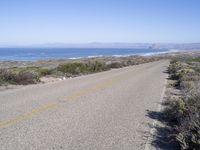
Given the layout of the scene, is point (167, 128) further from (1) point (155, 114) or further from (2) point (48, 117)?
(2) point (48, 117)

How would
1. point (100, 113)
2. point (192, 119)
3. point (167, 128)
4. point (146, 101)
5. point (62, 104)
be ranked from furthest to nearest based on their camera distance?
point (146, 101)
point (62, 104)
point (100, 113)
point (167, 128)
point (192, 119)

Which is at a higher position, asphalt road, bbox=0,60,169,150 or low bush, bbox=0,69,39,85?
asphalt road, bbox=0,60,169,150

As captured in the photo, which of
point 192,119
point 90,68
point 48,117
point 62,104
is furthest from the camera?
point 90,68

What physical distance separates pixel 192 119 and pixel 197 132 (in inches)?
26.7

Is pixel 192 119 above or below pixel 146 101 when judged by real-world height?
above

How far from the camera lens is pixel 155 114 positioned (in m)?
10.2

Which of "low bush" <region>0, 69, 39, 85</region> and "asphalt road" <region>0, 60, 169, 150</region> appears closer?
"asphalt road" <region>0, 60, 169, 150</region>

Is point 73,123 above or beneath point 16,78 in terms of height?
above

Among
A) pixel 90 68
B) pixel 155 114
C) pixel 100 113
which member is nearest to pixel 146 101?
pixel 155 114

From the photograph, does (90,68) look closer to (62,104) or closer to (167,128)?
(62,104)

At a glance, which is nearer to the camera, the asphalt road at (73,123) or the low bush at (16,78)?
the asphalt road at (73,123)

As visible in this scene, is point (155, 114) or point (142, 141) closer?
point (142, 141)

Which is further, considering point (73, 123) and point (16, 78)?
point (16, 78)

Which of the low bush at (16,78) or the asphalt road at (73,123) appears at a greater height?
the asphalt road at (73,123)
